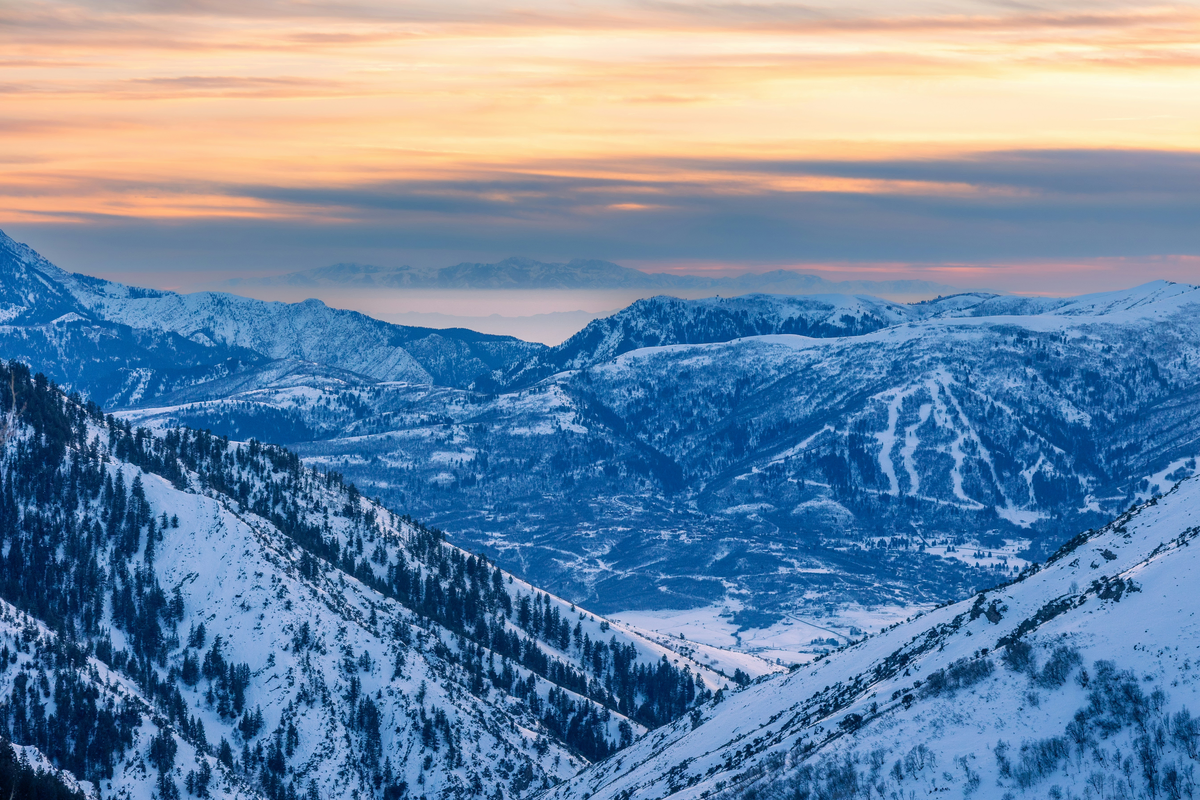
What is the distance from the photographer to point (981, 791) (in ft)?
440

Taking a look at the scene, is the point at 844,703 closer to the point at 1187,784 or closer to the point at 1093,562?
the point at 1093,562

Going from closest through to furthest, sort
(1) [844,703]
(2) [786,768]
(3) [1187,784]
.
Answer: (3) [1187,784] → (2) [786,768] → (1) [844,703]

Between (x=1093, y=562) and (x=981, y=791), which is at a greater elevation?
(x=1093, y=562)

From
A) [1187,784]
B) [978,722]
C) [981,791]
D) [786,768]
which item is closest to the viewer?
[1187,784]

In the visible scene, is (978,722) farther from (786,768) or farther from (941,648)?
(941,648)

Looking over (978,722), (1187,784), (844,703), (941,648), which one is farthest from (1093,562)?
(1187,784)

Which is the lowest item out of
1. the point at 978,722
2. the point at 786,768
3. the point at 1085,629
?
the point at 786,768

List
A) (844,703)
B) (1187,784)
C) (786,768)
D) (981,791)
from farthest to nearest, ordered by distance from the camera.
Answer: (844,703) < (786,768) < (981,791) < (1187,784)

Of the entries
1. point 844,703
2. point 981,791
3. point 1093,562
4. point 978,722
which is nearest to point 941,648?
point 844,703

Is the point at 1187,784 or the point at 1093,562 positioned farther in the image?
the point at 1093,562

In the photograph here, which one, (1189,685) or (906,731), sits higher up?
(1189,685)

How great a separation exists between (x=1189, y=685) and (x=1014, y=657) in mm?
21412

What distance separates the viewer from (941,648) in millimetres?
184250

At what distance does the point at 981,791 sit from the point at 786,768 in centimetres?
2785
